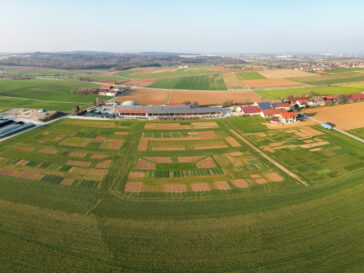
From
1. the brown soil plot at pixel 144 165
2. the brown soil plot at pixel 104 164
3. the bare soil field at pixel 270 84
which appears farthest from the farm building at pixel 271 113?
the bare soil field at pixel 270 84

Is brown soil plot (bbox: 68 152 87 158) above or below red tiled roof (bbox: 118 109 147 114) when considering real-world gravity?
below

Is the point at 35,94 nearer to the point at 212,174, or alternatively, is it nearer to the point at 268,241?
the point at 212,174

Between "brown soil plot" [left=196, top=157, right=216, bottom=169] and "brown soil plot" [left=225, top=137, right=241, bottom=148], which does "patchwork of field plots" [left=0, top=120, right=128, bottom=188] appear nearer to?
"brown soil plot" [left=196, top=157, right=216, bottom=169]

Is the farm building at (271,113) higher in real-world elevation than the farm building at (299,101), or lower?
lower

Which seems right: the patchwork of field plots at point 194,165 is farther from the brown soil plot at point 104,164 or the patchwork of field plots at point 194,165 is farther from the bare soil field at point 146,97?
the bare soil field at point 146,97

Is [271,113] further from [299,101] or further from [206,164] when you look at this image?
[206,164]

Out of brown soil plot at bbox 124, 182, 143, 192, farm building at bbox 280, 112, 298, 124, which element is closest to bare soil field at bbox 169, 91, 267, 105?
farm building at bbox 280, 112, 298, 124

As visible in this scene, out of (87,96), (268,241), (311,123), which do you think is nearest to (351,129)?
(311,123)
